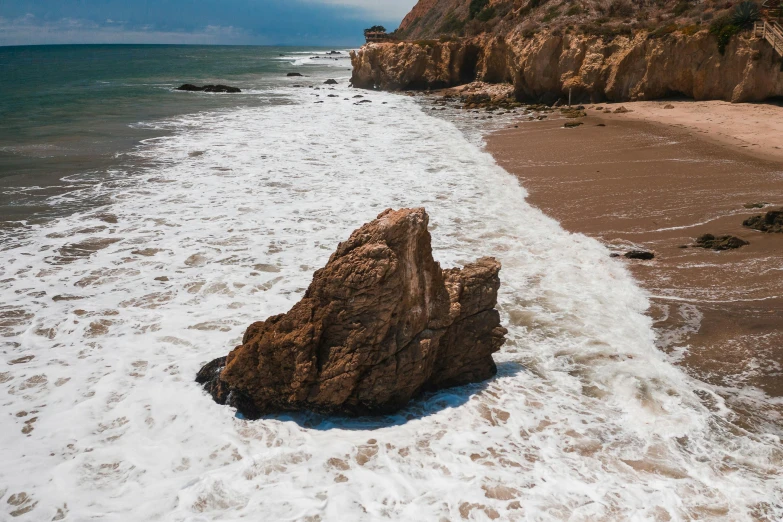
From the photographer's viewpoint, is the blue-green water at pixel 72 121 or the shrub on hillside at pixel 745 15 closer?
the blue-green water at pixel 72 121

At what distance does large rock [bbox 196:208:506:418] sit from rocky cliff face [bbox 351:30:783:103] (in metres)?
23.1

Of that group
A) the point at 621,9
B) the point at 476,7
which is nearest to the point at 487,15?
the point at 476,7

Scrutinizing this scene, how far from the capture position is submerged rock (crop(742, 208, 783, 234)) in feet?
34.6

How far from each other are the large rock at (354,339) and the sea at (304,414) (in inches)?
9.8

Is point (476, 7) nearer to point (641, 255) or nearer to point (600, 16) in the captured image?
point (600, 16)

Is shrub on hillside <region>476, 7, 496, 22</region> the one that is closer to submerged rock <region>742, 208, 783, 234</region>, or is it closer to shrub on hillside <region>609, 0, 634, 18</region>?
shrub on hillside <region>609, 0, 634, 18</region>

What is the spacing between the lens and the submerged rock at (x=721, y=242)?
10.0 m

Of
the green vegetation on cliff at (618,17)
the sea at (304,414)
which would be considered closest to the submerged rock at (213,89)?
the green vegetation on cliff at (618,17)

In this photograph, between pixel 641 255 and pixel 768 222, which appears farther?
pixel 768 222

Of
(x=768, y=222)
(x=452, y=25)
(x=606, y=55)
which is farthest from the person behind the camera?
(x=452, y=25)

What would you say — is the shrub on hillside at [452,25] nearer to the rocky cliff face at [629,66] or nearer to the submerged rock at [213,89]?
the rocky cliff face at [629,66]

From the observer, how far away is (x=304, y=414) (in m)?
5.94

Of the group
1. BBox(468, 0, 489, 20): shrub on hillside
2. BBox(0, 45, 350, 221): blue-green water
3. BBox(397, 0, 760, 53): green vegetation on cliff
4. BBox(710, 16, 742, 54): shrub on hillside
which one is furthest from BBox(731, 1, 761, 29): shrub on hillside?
BBox(468, 0, 489, 20): shrub on hillside

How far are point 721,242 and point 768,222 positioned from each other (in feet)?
4.72
